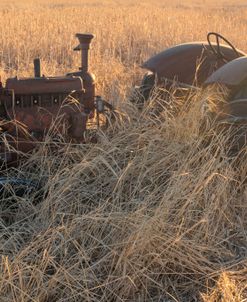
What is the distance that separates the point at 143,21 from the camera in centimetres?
1194

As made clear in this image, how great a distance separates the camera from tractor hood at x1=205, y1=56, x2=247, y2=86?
134 inches

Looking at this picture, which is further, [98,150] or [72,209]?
[98,150]

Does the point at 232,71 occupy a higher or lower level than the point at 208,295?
higher

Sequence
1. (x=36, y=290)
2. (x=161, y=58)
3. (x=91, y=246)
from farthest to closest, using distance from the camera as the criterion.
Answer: (x=161, y=58), (x=91, y=246), (x=36, y=290)

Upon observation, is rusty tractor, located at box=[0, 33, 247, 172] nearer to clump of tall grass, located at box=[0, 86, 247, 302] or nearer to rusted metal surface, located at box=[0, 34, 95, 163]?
rusted metal surface, located at box=[0, 34, 95, 163]

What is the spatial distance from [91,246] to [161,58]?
2251mm

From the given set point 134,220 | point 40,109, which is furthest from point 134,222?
point 40,109

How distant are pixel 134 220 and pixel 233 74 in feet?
4.67

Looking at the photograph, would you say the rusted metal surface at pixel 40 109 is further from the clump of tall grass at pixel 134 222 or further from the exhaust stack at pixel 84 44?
the clump of tall grass at pixel 134 222

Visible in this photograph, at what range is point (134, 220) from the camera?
2.56 meters

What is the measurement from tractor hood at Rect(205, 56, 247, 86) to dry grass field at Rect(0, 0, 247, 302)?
0.17 metres

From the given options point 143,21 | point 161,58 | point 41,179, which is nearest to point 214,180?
point 41,179

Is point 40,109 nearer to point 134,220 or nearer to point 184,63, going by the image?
point 134,220

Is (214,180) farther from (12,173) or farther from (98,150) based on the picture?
(12,173)
